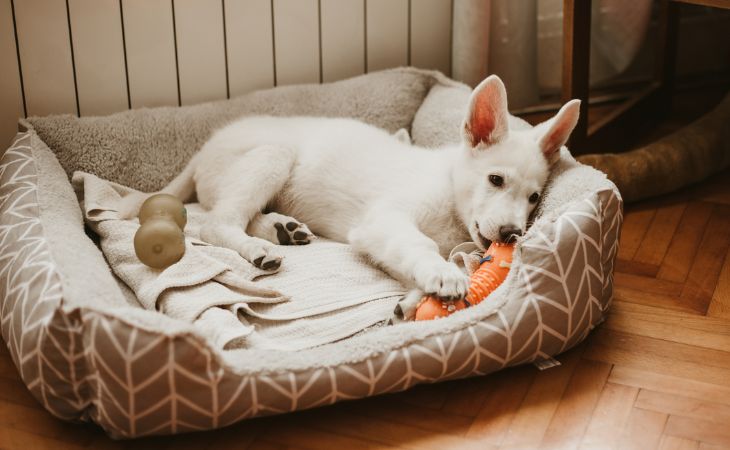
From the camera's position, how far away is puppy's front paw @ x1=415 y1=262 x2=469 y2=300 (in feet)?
7.04

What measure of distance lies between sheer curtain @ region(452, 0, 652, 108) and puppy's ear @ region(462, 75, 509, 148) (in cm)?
101

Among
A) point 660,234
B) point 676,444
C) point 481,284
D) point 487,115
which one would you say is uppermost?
point 487,115

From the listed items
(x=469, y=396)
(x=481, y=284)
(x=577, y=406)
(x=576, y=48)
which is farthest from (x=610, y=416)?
(x=576, y=48)

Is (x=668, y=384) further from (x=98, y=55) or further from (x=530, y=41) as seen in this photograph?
(x=98, y=55)

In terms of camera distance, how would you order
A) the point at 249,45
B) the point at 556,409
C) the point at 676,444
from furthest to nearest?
the point at 249,45 → the point at 556,409 → the point at 676,444

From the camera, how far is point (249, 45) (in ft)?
10.7

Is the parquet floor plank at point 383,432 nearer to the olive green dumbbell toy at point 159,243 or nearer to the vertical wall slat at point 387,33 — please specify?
the olive green dumbbell toy at point 159,243

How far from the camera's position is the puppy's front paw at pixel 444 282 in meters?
2.14

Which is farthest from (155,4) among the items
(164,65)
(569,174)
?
(569,174)

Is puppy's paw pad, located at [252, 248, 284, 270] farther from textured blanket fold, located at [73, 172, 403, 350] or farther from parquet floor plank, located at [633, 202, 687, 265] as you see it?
parquet floor plank, located at [633, 202, 687, 265]

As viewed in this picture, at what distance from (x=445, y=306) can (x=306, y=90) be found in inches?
55.0

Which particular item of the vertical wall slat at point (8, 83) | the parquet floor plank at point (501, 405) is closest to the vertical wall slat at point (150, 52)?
the vertical wall slat at point (8, 83)

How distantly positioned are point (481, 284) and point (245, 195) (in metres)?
0.83

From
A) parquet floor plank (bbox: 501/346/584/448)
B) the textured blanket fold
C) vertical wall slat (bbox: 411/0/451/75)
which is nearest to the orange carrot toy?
the textured blanket fold
